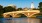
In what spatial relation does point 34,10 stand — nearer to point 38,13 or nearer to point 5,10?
point 38,13

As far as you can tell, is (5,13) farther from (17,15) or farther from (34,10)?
(34,10)

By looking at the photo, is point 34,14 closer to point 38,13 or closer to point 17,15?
point 38,13

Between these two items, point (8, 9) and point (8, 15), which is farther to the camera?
point (8, 15)

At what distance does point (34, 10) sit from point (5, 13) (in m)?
2.01

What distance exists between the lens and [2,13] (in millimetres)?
Result: 11641

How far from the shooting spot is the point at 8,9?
11.3 metres

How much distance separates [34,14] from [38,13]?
0.32m

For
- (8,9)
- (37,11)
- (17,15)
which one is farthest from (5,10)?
(37,11)

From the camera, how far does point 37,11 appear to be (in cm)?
1099

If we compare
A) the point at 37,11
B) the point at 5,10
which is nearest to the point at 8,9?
the point at 5,10

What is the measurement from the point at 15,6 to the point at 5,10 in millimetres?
804

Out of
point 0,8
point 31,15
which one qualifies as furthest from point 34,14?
point 0,8

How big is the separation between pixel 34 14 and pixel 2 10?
6.35ft

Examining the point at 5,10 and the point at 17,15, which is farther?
the point at 17,15
